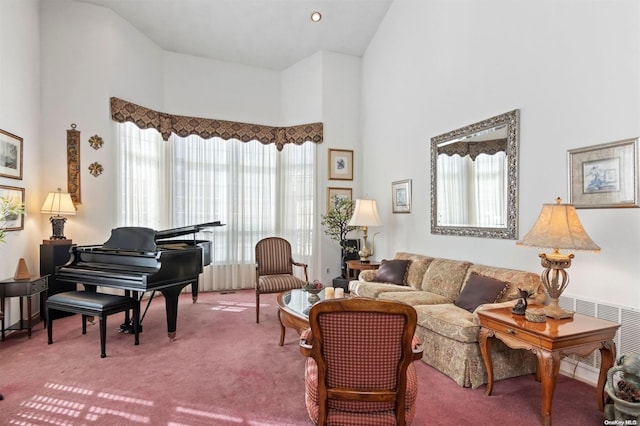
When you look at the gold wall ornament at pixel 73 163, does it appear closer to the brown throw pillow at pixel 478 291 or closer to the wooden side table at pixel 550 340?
the brown throw pillow at pixel 478 291

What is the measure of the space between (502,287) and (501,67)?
2.23m

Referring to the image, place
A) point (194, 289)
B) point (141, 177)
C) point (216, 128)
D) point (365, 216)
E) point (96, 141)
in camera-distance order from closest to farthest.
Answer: point (194, 289), point (96, 141), point (365, 216), point (141, 177), point (216, 128)

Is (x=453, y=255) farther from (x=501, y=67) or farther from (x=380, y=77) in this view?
(x=380, y=77)

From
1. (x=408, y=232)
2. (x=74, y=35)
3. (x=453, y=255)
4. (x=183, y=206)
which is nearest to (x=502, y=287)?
(x=453, y=255)

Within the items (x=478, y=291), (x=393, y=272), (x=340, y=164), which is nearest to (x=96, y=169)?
(x=340, y=164)

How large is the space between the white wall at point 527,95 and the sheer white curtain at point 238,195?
1761mm

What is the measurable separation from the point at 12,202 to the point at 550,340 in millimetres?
5319

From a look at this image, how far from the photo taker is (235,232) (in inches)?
253

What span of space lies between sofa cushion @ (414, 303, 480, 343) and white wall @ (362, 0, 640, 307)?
34.1 inches

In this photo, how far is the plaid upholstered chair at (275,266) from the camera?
15.1 feet

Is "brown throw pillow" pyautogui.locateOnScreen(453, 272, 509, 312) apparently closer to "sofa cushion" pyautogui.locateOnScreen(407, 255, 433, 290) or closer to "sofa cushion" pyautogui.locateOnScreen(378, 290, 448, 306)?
"sofa cushion" pyautogui.locateOnScreen(378, 290, 448, 306)

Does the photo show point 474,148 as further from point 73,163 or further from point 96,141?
point 73,163

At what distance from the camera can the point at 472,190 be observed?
411 cm

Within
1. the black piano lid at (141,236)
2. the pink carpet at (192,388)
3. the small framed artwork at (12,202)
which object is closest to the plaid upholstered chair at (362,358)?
the pink carpet at (192,388)
